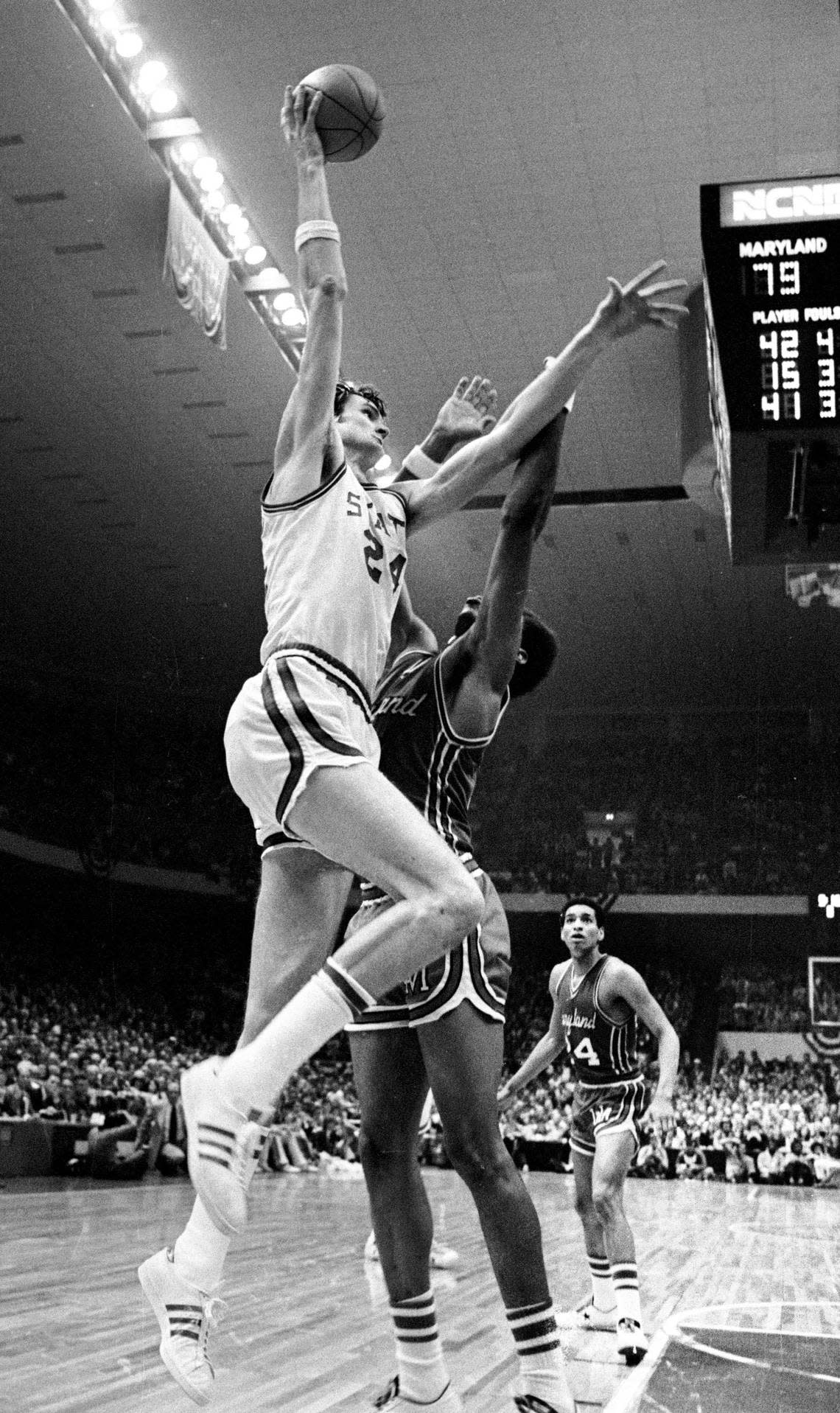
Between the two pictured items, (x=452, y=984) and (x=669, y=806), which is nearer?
(x=452, y=984)

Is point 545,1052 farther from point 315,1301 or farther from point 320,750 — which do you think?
point 320,750

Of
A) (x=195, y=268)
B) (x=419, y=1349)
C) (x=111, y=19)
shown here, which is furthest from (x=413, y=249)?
(x=419, y=1349)

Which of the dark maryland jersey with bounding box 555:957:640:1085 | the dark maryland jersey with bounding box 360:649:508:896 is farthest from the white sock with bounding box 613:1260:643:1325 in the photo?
the dark maryland jersey with bounding box 360:649:508:896

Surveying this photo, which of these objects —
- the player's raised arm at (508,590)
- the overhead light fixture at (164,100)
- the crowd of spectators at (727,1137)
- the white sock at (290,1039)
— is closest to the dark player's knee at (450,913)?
the white sock at (290,1039)

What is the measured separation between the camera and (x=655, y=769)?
32781 millimetres

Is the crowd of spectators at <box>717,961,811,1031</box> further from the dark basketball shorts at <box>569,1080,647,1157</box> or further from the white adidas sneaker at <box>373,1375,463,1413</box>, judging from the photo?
the white adidas sneaker at <box>373,1375,463,1413</box>

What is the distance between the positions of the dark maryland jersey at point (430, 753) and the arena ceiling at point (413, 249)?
9322mm

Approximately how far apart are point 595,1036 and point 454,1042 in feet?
11.6

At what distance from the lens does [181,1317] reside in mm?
2883

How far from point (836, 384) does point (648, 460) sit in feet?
31.4

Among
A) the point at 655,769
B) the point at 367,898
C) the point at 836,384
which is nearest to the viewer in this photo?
the point at 367,898

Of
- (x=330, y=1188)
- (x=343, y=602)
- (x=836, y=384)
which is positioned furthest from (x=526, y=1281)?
(x=330, y=1188)

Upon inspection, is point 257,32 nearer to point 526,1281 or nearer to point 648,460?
point 648,460

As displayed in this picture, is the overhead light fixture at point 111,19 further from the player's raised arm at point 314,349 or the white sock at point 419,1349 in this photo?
the white sock at point 419,1349
